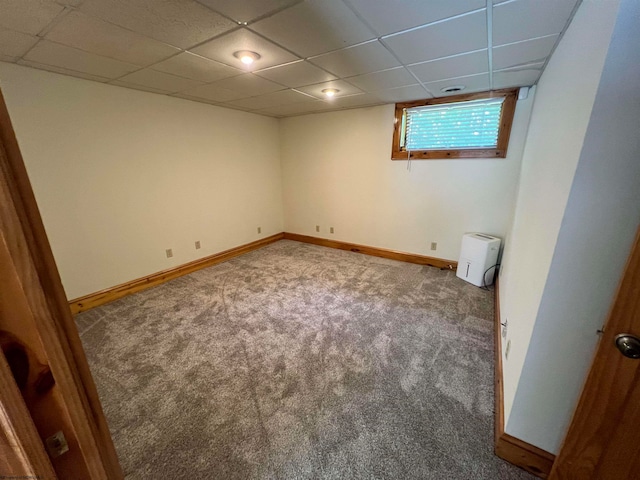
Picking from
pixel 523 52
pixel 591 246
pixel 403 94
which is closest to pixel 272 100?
pixel 403 94

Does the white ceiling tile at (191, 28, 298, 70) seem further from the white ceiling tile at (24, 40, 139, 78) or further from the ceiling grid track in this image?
the ceiling grid track

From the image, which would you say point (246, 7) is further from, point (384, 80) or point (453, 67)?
point (453, 67)

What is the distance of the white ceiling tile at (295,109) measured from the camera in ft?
11.7

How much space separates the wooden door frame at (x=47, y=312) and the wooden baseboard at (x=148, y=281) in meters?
2.48

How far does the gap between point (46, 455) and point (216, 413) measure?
51.7 inches

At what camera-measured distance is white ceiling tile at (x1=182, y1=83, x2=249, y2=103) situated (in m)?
2.76

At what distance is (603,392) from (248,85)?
127 inches

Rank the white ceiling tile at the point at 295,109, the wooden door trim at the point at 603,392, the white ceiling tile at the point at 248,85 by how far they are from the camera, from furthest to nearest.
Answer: the white ceiling tile at the point at 295,109 < the white ceiling tile at the point at 248,85 < the wooden door trim at the point at 603,392

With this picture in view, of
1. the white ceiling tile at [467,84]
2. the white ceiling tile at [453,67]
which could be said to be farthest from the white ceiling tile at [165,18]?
the white ceiling tile at [467,84]

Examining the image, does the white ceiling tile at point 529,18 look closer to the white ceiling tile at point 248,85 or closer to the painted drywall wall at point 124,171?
the white ceiling tile at point 248,85

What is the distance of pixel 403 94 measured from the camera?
305cm

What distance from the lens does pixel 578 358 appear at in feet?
3.32

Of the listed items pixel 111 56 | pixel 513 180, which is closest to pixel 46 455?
pixel 111 56

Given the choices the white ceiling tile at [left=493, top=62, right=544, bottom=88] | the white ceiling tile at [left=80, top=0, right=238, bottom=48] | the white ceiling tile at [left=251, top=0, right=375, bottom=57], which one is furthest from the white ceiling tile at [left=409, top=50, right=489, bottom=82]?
the white ceiling tile at [left=80, top=0, right=238, bottom=48]
